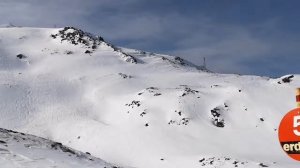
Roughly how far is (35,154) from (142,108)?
4188cm

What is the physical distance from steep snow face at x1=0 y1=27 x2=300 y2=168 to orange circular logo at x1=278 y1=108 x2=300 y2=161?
33344 millimetres

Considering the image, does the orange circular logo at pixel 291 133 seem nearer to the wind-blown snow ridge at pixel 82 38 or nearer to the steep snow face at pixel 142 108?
the steep snow face at pixel 142 108

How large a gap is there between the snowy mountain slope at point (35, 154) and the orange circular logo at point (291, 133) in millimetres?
10506

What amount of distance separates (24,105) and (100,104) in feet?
29.8

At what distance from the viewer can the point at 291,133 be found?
18.8 ft

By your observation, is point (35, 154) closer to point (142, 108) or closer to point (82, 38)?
point (142, 108)

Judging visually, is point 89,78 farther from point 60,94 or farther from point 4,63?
point 4,63

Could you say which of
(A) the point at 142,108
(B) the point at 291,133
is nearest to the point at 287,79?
(A) the point at 142,108

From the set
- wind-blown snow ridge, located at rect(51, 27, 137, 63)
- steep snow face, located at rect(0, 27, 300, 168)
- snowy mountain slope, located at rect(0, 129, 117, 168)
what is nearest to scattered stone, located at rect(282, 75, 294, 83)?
steep snow face, located at rect(0, 27, 300, 168)

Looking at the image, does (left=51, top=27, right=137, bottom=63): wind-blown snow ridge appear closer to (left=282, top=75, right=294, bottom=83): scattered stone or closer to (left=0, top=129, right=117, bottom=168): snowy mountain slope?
(left=282, top=75, right=294, bottom=83): scattered stone

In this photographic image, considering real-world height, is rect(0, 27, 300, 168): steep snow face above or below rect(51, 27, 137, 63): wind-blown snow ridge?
below

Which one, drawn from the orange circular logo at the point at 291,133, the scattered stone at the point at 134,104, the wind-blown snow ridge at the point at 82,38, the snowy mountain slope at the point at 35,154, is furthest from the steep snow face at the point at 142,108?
the orange circular logo at the point at 291,133

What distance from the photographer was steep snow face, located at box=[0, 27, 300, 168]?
1868 inches

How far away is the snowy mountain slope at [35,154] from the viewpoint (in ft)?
51.1
